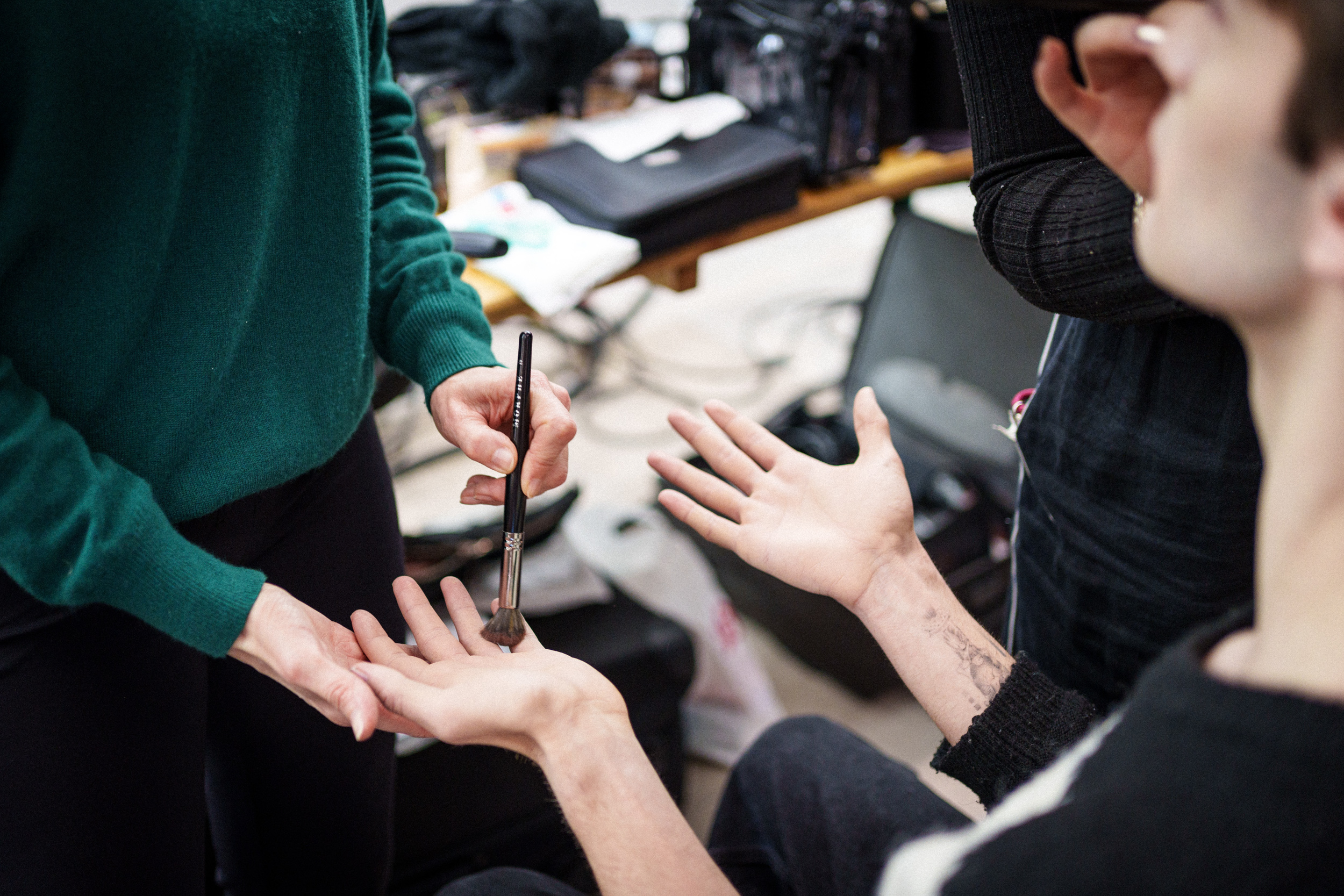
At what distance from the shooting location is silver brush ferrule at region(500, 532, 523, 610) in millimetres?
738

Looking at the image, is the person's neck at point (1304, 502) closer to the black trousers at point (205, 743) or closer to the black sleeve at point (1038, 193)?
the black sleeve at point (1038, 193)

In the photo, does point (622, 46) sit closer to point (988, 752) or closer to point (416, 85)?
point (416, 85)

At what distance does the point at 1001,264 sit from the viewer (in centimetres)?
73

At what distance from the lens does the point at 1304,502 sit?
0.41m

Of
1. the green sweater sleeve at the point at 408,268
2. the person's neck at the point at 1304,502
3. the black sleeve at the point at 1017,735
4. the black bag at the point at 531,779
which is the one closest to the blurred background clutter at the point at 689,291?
the black bag at the point at 531,779

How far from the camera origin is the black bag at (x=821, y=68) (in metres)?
1.56

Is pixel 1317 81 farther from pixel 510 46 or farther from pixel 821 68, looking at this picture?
pixel 510 46

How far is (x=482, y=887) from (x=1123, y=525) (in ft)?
1.79

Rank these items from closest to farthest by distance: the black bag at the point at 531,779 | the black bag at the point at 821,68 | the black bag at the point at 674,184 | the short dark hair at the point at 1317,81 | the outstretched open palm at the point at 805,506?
1. the short dark hair at the point at 1317,81
2. the outstretched open palm at the point at 805,506
3. the black bag at the point at 531,779
4. the black bag at the point at 674,184
5. the black bag at the point at 821,68

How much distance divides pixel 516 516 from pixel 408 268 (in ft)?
0.77

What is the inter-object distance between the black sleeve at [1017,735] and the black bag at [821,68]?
3.52 feet

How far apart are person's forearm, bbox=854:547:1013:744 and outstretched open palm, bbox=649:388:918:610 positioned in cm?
2

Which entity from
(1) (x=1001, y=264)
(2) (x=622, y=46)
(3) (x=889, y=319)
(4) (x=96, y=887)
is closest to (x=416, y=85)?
(2) (x=622, y=46)

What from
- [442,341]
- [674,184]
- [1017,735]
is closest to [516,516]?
[442,341]
